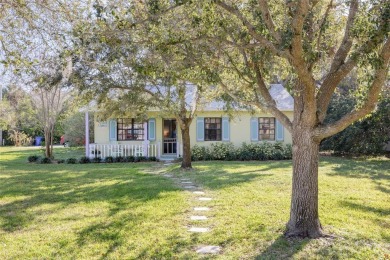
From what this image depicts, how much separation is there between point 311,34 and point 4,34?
508 cm

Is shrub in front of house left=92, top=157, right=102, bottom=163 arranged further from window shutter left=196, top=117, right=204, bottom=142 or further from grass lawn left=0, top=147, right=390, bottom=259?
grass lawn left=0, top=147, right=390, bottom=259

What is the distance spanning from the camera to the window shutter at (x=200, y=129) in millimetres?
19922

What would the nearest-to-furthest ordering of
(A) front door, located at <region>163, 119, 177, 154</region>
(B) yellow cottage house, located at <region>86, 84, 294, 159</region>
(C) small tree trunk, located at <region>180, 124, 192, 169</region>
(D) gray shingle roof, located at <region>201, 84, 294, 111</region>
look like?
1. (C) small tree trunk, located at <region>180, 124, 192, 169</region>
2. (D) gray shingle roof, located at <region>201, 84, 294, 111</region>
3. (B) yellow cottage house, located at <region>86, 84, 294, 159</region>
4. (A) front door, located at <region>163, 119, 177, 154</region>

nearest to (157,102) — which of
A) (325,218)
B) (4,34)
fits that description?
(4,34)

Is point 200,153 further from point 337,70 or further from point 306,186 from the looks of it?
point 337,70

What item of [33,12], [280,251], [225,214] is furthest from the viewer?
[225,214]

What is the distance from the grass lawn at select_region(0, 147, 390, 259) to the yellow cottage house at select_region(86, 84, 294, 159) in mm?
8238

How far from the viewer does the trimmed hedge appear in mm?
18812

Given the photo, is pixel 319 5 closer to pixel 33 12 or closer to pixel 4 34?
pixel 33 12

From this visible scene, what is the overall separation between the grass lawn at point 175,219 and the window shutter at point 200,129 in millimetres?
8339

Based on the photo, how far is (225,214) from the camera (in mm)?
6969

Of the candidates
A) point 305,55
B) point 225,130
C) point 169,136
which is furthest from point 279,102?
point 305,55

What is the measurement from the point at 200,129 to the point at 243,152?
8.52 ft

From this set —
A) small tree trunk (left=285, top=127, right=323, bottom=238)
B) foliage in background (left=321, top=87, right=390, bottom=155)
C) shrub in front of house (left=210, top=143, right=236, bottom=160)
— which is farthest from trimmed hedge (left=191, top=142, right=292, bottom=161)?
small tree trunk (left=285, top=127, right=323, bottom=238)
